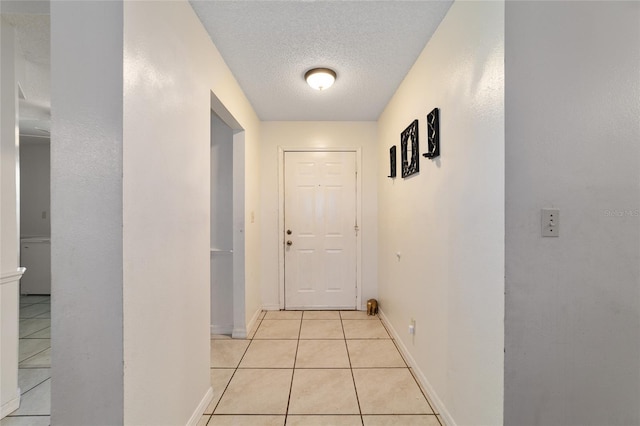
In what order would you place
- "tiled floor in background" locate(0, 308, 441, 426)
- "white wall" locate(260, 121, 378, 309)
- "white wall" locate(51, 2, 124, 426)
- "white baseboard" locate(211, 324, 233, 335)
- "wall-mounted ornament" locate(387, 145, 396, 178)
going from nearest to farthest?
"white wall" locate(51, 2, 124, 426) < "tiled floor in background" locate(0, 308, 441, 426) < "wall-mounted ornament" locate(387, 145, 396, 178) < "white baseboard" locate(211, 324, 233, 335) < "white wall" locate(260, 121, 378, 309)

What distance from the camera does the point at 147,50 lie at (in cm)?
122

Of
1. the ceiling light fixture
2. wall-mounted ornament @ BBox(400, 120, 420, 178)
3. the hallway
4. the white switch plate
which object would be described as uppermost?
the ceiling light fixture

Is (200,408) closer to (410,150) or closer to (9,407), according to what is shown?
(9,407)

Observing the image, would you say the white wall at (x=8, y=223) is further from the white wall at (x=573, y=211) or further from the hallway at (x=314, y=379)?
the white wall at (x=573, y=211)

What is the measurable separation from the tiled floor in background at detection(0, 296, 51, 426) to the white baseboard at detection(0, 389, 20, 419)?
0.02m

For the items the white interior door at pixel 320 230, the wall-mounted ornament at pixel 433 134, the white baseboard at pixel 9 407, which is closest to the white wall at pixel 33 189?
the white baseboard at pixel 9 407

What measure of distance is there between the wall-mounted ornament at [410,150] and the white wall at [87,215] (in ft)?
6.12

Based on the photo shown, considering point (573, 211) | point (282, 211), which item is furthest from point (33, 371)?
point (573, 211)

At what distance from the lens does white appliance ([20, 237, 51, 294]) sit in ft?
14.1

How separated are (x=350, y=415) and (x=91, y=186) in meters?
1.83

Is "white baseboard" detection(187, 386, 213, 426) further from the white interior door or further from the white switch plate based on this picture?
the white switch plate

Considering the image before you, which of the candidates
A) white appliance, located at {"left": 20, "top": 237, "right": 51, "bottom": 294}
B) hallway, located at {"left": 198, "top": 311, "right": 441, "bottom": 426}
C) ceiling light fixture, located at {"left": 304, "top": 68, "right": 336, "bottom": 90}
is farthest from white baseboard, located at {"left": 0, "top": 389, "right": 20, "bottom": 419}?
white appliance, located at {"left": 20, "top": 237, "right": 51, "bottom": 294}

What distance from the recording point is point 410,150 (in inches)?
93.0

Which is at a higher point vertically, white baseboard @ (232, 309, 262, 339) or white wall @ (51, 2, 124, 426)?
white wall @ (51, 2, 124, 426)
